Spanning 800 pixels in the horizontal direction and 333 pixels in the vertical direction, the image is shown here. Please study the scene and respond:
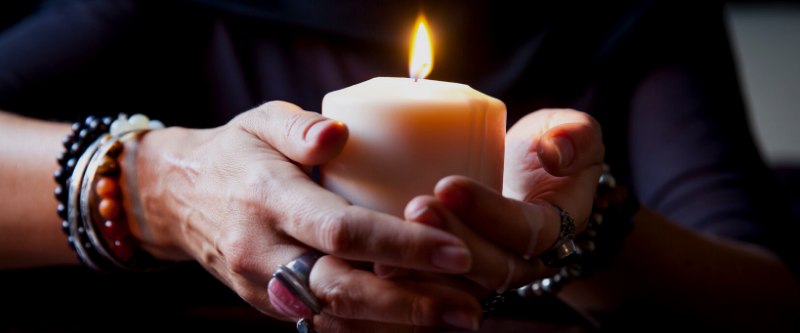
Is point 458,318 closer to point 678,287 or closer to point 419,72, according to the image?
point 419,72

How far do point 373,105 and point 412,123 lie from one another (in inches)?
1.2

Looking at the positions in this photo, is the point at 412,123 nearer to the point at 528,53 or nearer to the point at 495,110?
the point at 495,110

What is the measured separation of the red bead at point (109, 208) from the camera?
50 centimetres

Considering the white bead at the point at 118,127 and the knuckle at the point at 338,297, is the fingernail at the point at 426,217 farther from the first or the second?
the white bead at the point at 118,127

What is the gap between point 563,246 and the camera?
0.41 meters

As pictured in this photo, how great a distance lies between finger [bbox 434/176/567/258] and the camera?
34 centimetres

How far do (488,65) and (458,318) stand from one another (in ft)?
2.45

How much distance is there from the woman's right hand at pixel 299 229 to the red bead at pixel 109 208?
91 millimetres

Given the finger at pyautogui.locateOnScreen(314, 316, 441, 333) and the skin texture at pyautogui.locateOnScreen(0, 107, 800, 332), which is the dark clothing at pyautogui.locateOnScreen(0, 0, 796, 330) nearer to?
the skin texture at pyautogui.locateOnScreen(0, 107, 800, 332)

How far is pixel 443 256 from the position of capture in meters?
0.33

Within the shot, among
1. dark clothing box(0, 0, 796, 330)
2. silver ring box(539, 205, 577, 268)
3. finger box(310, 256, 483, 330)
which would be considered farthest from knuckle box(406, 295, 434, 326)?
dark clothing box(0, 0, 796, 330)

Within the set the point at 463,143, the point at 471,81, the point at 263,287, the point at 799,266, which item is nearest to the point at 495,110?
the point at 463,143

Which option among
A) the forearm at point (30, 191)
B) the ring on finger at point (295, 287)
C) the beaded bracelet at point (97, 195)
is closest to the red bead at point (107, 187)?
the beaded bracelet at point (97, 195)

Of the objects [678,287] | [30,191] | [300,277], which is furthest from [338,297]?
[678,287]
